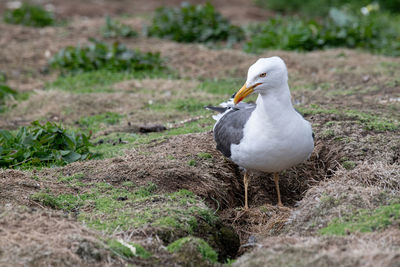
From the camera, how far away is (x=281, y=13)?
18.8 meters

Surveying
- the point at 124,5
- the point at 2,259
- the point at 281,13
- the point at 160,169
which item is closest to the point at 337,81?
the point at 160,169

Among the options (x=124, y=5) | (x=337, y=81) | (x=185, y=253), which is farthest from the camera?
(x=124, y=5)

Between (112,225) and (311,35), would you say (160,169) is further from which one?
(311,35)

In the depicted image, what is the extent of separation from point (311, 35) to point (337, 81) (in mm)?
2680

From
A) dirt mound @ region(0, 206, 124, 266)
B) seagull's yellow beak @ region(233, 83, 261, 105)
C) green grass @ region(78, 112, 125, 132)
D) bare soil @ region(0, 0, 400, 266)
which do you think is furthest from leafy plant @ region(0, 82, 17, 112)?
seagull's yellow beak @ region(233, 83, 261, 105)

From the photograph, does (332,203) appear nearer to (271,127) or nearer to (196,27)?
(271,127)

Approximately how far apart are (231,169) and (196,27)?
746cm

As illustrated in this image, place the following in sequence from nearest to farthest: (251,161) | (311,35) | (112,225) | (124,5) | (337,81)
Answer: (112,225) → (251,161) → (337,81) → (311,35) → (124,5)

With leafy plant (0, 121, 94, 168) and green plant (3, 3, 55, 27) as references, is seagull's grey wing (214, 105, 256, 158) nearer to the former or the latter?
leafy plant (0, 121, 94, 168)

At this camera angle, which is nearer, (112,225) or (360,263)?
(360,263)

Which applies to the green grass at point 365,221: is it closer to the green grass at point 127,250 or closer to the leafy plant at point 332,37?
the green grass at point 127,250

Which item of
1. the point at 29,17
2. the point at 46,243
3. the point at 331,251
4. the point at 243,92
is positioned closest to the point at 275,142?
the point at 243,92

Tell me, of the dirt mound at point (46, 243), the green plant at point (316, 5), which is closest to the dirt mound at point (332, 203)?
the dirt mound at point (46, 243)

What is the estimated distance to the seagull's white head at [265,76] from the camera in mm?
5309
